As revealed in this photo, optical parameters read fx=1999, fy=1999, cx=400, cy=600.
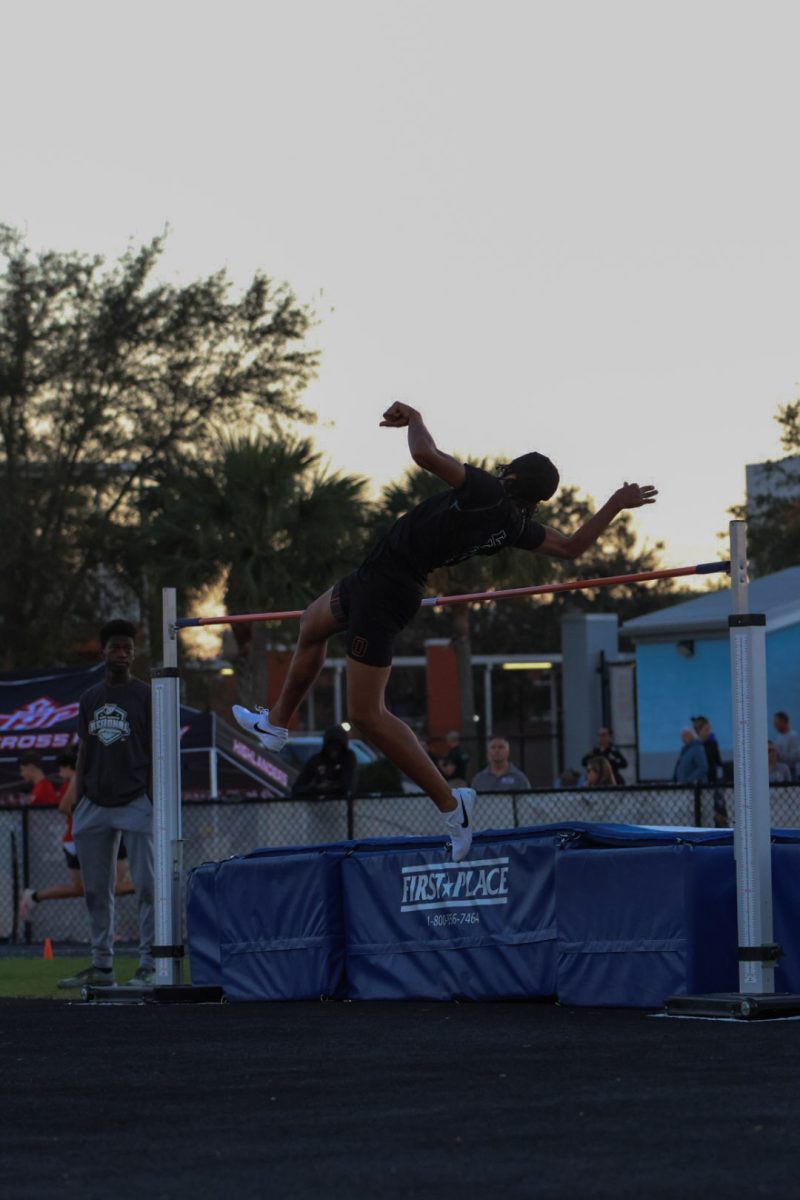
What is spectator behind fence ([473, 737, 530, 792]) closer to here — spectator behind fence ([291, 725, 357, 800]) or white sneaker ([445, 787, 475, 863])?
spectator behind fence ([291, 725, 357, 800])

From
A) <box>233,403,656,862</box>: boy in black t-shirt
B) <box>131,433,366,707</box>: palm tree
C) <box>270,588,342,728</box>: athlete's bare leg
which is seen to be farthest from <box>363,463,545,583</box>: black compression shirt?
<box>131,433,366,707</box>: palm tree

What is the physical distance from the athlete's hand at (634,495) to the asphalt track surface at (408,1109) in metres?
2.10

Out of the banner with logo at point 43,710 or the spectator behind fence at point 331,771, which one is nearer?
the spectator behind fence at point 331,771

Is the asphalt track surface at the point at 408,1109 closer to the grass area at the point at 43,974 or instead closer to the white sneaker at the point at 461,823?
the white sneaker at the point at 461,823

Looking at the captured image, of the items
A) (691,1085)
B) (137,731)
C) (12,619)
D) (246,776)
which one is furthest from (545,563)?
(691,1085)

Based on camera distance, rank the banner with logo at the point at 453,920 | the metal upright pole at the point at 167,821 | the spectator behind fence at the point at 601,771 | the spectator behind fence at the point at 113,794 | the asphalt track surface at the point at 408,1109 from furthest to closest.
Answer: the spectator behind fence at the point at 601,771, the spectator behind fence at the point at 113,794, the metal upright pole at the point at 167,821, the banner with logo at the point at 453,920, the asphalt track surface at the point at 408,1109

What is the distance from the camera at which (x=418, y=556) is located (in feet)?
27.3

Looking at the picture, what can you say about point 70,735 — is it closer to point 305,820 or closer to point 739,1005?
point 305,820

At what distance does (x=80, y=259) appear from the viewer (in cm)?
4019

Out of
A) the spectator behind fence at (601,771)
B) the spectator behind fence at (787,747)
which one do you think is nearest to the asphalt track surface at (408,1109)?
the spectator behind fence at (601,771)

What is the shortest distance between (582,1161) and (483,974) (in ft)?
16.1

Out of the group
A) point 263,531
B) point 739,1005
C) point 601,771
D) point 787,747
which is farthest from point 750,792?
point 263,531

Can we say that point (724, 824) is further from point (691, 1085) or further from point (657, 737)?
point (657, 737)

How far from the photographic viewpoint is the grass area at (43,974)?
11852mm
